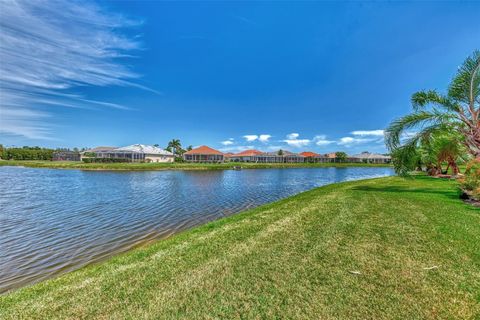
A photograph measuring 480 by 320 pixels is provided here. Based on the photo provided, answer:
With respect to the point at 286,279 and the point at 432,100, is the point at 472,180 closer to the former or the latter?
the point at 432,100

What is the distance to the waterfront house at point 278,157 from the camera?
9181 cm

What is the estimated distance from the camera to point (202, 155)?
76938 millimetres

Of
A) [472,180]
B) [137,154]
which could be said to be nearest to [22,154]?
[137,154]

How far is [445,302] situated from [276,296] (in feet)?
8.08

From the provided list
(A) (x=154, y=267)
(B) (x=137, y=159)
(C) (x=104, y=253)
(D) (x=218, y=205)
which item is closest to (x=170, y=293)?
(A) (x=154, y=267)

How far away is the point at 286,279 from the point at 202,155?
244ft

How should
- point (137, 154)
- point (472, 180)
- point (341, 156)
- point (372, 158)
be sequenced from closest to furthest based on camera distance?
point (472, 180) < point (137, 154) < point (341, 156) < point (372, 158)

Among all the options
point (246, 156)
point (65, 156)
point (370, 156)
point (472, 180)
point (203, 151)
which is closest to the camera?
point (472, 180)

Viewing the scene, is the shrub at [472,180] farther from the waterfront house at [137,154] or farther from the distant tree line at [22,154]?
the distant tree line at [22,154]

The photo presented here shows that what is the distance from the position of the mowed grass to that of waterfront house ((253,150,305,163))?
279 feet

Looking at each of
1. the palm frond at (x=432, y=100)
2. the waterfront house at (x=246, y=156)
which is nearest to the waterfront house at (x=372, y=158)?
the waterfront house at (x=246, y=156)

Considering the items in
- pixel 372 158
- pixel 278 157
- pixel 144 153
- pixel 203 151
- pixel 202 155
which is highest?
pixel 203 151

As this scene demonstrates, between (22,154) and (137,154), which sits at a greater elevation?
(22,154)

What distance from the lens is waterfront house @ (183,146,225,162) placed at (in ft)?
252
